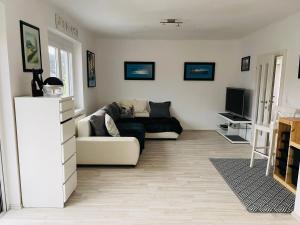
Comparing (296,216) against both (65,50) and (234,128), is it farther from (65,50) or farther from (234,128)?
(65,50)

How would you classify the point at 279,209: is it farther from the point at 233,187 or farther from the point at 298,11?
the point at 298,11

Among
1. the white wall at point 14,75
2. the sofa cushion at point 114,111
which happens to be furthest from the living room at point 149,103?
the sofa cushion at point 114,111

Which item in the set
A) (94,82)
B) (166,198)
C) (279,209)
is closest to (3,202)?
(166,198)

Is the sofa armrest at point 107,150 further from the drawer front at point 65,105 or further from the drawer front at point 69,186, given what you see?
the drawer front at point 65,105

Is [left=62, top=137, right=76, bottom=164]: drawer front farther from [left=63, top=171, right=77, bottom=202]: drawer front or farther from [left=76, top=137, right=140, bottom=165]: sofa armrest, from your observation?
[left=76, top=137, right=140, bottom=165]: sofa armrest

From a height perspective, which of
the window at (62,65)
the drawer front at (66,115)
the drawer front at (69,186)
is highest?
the window at (62,65)

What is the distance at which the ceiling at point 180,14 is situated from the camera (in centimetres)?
303

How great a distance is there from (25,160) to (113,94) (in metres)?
3.87

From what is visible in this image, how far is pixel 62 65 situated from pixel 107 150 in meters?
1.86

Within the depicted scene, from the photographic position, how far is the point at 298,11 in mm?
3332

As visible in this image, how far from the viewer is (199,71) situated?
592 centimetres

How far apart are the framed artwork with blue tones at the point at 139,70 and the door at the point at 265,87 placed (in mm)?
2596

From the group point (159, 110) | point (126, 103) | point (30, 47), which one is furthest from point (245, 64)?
point (30, 47)

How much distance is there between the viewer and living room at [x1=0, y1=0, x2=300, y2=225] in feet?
7.45
